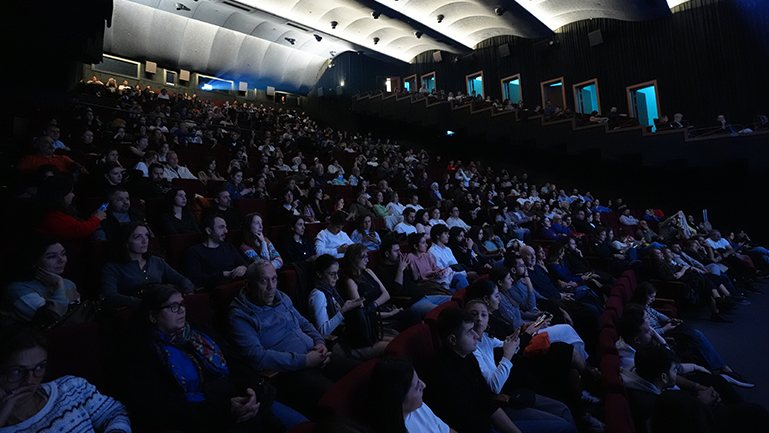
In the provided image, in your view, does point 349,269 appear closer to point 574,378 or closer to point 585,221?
point 574,378

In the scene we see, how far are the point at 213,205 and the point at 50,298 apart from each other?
5.31 ft

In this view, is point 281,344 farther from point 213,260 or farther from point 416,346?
point 213,260

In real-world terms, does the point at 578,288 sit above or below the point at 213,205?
below

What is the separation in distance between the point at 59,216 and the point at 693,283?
477cm

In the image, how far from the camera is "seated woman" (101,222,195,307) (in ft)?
5.20

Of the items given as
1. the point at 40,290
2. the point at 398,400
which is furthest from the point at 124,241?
the point at 398,400

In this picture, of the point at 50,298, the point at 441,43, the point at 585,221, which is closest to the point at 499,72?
the point at 441,43

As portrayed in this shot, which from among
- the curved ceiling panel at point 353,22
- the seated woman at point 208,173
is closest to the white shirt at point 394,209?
the seated woman at point 208,173

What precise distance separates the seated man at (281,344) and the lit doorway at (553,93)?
32.7 feet

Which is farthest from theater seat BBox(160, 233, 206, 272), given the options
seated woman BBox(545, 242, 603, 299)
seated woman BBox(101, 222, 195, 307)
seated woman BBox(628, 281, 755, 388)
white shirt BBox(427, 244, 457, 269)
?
seated woman BBox(545, 242, 603, 299)

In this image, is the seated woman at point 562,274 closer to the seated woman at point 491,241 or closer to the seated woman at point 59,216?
the seated woman at point 491,241

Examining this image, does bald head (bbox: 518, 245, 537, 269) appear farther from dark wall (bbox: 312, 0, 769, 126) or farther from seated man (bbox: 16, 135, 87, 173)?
dark wall (bbox: 312, 0, 769, 126)

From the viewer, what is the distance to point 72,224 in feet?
6.46

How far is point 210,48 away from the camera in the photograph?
1326 centimetres
